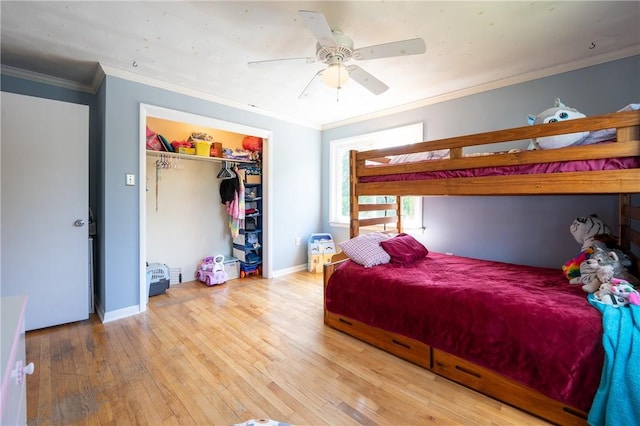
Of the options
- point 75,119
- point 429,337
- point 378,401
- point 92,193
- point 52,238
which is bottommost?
point 378,401

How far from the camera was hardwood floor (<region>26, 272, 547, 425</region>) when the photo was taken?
4.75 ft

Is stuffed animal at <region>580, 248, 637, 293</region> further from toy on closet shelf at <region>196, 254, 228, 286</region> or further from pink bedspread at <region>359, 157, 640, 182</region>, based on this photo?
toy on closet shelf at <region>196, 254, 228, 286</region>

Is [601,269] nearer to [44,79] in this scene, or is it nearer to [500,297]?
[500,297]

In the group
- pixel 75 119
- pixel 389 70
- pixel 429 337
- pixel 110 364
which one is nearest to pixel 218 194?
pixel 75 119

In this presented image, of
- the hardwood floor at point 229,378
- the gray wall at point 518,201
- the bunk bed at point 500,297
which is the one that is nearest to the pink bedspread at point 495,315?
the bunk bed at point 500,297

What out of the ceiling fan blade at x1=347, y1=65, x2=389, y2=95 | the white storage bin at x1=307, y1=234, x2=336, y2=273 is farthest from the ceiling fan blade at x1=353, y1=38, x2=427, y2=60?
the white storage bin at x1=307, y1=234, x2=336, y2=273

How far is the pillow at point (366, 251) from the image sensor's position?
2385 millimetres

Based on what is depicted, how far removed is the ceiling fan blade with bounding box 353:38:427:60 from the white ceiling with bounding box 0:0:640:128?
264 mm

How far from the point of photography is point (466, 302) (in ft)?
5.56

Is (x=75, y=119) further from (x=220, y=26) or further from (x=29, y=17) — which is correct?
(x=220, y=26)

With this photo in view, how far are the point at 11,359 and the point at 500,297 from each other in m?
2.11

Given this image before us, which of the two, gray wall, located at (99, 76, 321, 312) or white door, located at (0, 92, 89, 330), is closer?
white door, located at (0, 92, 89, 330)

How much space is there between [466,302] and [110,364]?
94.5 inches

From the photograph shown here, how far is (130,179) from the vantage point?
2.69 metres
